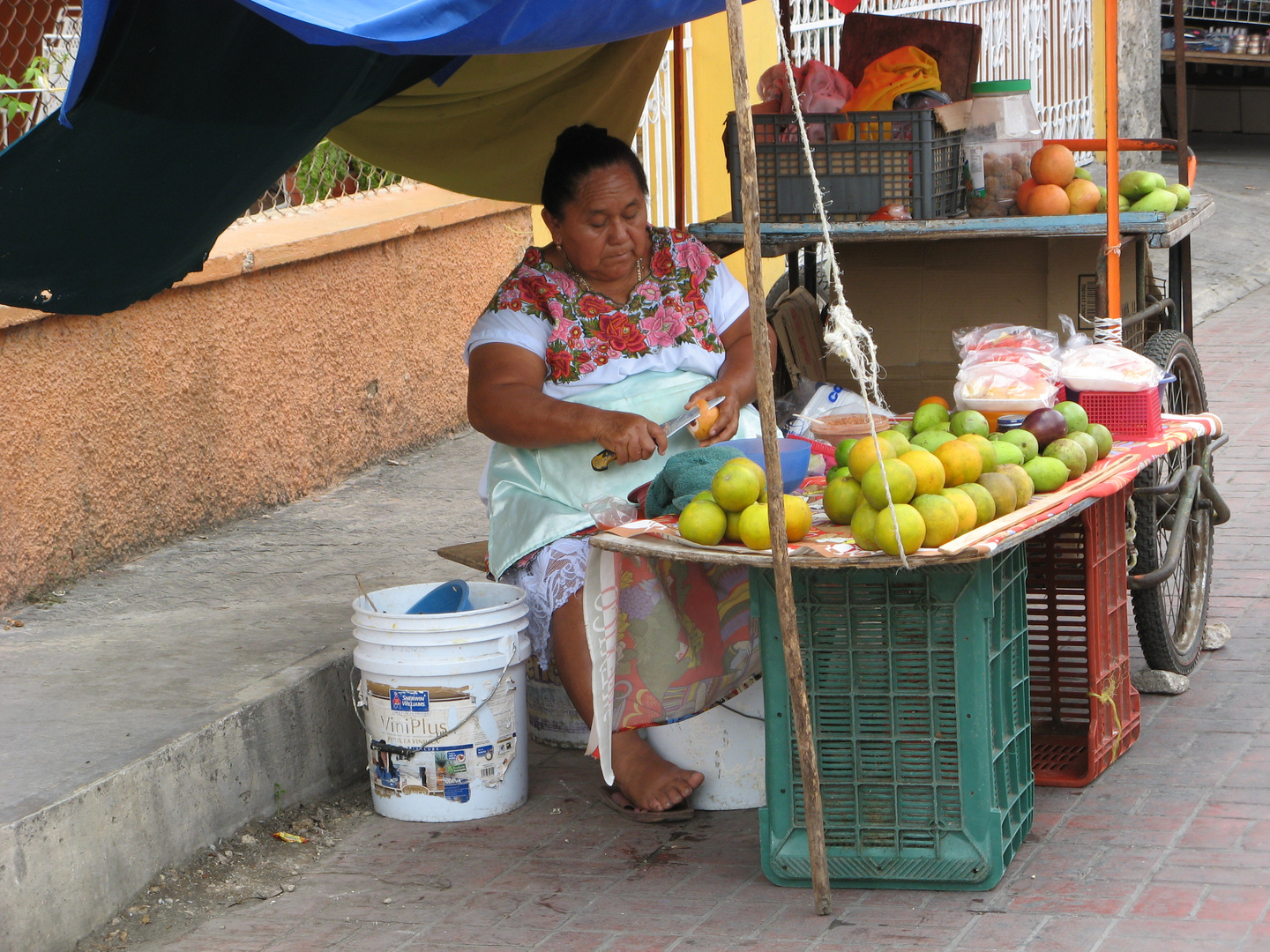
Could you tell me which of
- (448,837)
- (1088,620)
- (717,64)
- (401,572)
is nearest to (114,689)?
(448,837)

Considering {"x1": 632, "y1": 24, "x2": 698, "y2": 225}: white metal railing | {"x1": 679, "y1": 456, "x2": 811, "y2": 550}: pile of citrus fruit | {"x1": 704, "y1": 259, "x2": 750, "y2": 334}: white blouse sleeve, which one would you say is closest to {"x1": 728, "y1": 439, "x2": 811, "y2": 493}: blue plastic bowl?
{"x1": 679, "y1": 456, "x2": 811, "y2": 550}: pile of citrus fruit

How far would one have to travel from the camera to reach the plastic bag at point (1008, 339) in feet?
12.3

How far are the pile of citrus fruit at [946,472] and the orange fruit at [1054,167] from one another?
0.93 metres

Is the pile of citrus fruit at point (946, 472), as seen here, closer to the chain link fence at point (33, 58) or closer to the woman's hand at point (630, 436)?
the woman's hand at point (630, 436)

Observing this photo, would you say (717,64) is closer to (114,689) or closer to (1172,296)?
(1172,296)

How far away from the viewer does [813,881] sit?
2.98m

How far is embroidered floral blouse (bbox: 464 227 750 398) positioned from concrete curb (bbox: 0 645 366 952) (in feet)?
3.09

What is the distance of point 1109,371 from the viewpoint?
11.9 ft

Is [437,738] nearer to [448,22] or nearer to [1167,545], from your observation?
[448,22]

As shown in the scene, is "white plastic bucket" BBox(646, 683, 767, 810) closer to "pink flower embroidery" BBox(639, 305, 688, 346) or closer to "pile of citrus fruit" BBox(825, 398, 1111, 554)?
"pile of citrus fruit" BBox(825, 398, 1111, 554)

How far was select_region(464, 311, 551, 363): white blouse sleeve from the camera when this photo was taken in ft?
12.8

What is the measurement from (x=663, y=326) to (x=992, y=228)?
34.8 inches

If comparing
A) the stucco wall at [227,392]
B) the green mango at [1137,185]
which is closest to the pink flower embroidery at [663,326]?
the green mango at [1137,185]

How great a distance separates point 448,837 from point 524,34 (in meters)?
1.82
